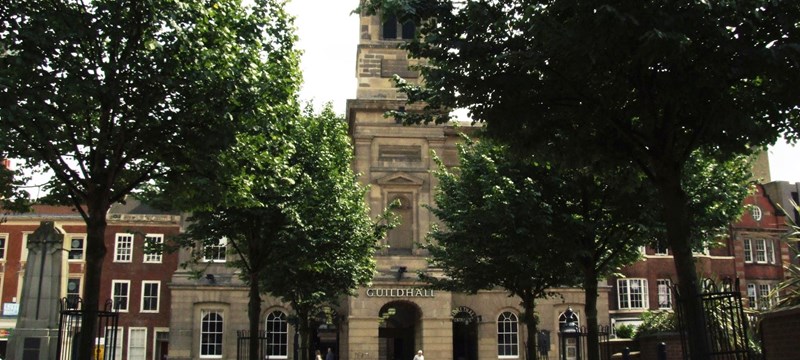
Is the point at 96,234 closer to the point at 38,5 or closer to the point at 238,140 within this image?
the point at 238,140

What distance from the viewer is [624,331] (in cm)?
4100

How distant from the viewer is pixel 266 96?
15406 millimetres

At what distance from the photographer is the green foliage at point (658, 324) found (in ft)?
82.9

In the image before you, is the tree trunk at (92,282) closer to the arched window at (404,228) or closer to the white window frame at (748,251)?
the arched window at (404,228)

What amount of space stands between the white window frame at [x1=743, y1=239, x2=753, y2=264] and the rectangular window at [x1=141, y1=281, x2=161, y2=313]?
37286 millimetres

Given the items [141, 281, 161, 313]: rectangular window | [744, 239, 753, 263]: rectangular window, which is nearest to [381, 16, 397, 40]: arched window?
[141, 281, 161, 313]: rectangular window

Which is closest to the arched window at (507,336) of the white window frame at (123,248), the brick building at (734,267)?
the brick building at (734,267)

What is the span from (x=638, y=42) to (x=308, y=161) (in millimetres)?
17044

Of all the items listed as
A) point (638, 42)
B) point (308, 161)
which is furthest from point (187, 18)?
point (308, 161)

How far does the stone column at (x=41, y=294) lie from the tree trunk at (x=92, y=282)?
3714mm

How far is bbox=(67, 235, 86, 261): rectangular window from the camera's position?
46.4 m

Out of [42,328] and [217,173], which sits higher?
[217,173]

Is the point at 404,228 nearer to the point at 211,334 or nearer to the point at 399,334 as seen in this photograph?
the point at 399,334

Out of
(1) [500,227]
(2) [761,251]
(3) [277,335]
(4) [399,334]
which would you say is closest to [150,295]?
(3) [277,335]
